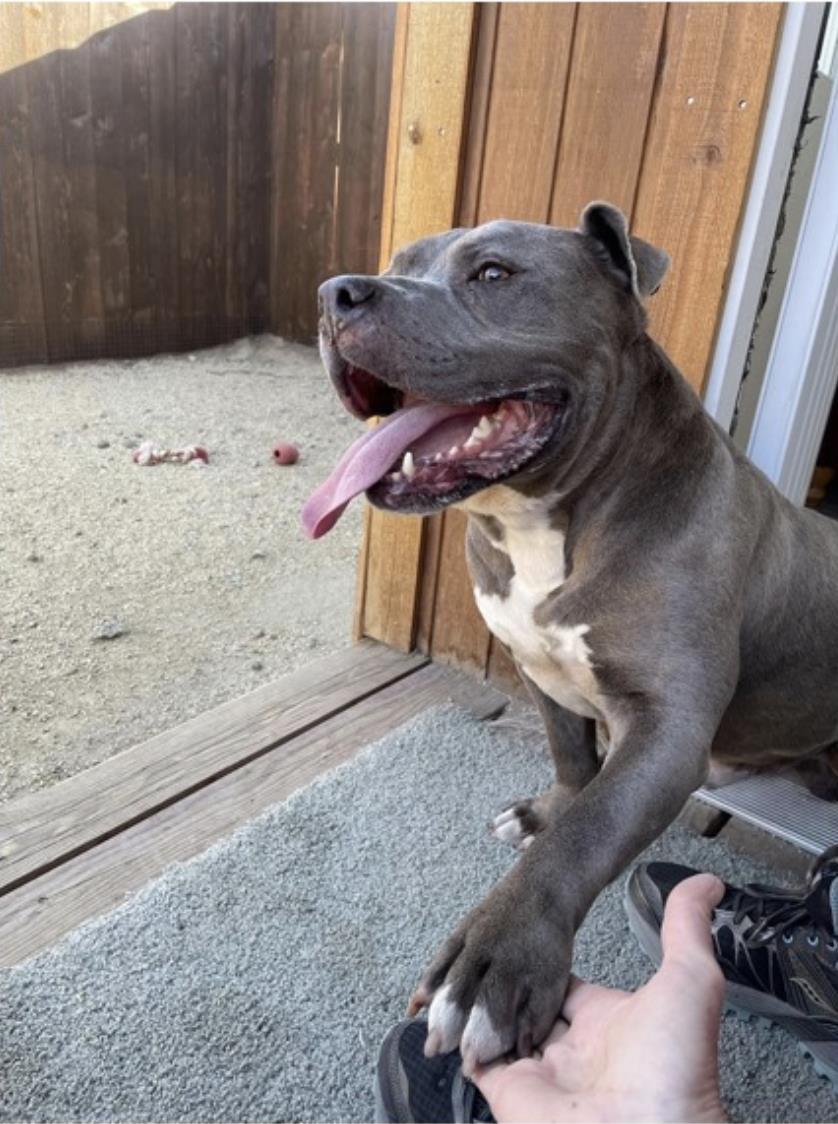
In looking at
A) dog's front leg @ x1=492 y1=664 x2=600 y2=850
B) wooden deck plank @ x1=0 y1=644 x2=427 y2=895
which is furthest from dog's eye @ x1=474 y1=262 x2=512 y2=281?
wooden deck plank @ x1=0 y1=644 x2=427 y2=895

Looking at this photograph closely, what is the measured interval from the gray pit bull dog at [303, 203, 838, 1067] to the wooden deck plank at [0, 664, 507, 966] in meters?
0.81

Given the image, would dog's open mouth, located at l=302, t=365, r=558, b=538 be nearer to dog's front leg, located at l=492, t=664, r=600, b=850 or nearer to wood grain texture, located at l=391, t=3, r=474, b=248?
dog's front leg, located at l=492, t=664, r=600, b=850

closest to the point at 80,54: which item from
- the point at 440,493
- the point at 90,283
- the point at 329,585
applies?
the point at 90,283

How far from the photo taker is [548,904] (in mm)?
1400

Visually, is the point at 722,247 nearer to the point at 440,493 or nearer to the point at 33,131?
the point at 440,493

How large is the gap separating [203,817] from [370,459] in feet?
3.58

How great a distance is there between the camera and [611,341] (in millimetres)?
1804

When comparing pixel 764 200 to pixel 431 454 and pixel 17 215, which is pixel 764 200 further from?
pixel 17 215

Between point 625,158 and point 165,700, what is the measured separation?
210cm

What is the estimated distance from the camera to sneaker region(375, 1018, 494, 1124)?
4.59 ft

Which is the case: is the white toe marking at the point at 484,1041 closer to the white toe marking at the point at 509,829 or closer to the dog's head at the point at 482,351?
the dog's head at the point at 482,351

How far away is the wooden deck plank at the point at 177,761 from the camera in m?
2.21

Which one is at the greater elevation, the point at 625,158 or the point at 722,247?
the point at 625,158

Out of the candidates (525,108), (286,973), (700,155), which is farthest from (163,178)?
(286,973)
